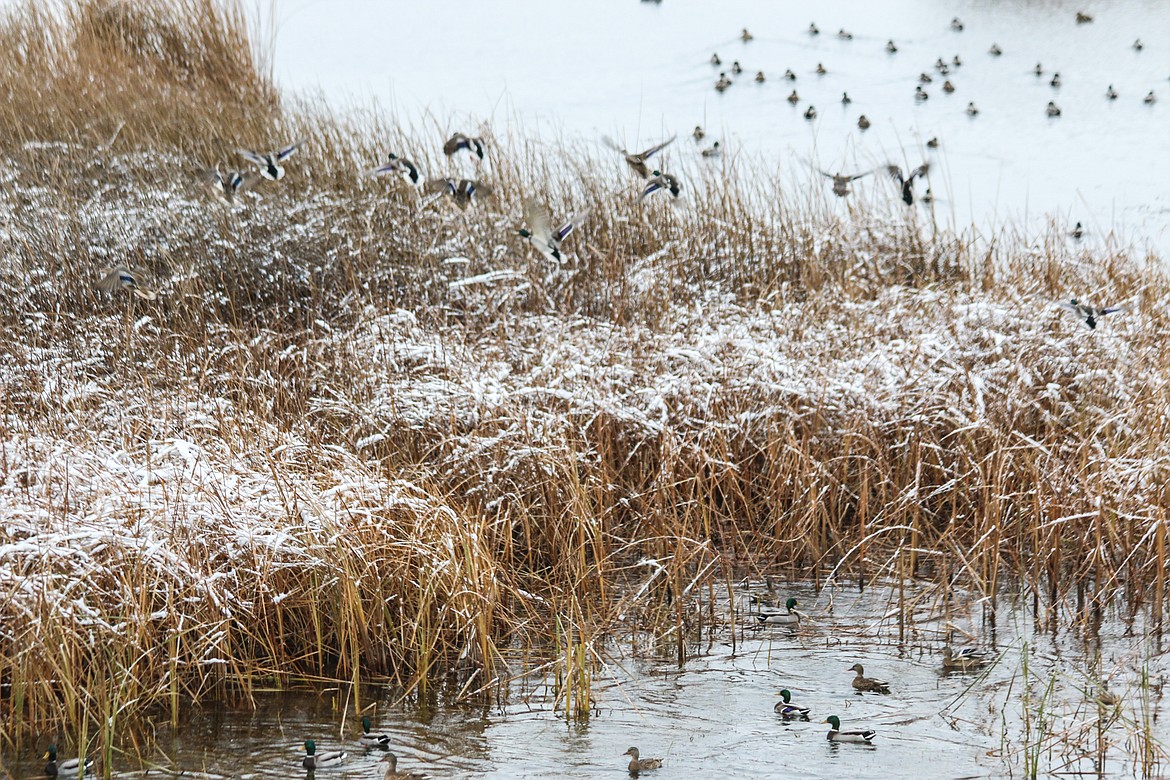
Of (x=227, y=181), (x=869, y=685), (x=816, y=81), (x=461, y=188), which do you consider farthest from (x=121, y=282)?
(x=816, y=81)

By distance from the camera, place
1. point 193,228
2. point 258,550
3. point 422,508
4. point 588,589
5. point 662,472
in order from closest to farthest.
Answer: point 258,550
point 422,508
point 588,589
point 662,472
point 193,228

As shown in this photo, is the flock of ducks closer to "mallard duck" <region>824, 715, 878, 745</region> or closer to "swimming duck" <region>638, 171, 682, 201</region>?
"swimming duck" <region>638, 171, 682, 201</region>

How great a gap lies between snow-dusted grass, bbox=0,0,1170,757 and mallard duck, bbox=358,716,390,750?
0.32 m

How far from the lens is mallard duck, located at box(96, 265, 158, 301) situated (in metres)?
5.80

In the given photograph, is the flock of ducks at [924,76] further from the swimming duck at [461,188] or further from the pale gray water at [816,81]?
the swimming duck at [461,188]

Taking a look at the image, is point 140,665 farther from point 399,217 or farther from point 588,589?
point 399,217

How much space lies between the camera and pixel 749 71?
527 inches

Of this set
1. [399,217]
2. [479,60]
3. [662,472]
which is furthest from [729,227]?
[479,60]

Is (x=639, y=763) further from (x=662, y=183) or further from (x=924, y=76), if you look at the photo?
(x=924, y=76)

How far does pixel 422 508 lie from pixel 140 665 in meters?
1.02

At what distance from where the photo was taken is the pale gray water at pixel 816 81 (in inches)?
398

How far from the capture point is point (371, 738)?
10.8ft

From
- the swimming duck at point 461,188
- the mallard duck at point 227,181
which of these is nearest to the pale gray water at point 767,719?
the swimming duck at point 461,188

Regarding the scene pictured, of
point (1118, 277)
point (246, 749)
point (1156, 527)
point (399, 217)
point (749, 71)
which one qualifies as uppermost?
point (749, 71)
